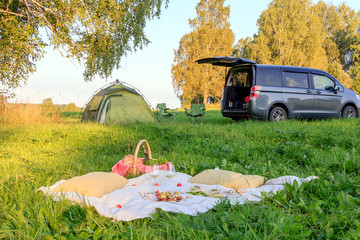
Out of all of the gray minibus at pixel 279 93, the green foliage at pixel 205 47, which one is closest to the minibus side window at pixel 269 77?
the gray minibus at pixel 279 93

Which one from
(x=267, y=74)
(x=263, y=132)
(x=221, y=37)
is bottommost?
(x=263, y=132)

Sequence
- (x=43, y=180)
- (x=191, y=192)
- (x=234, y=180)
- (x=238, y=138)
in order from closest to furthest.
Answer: (x=191, y=192)
(x=234, y=180)
(x=43, y=180)
(x=238, y=138)

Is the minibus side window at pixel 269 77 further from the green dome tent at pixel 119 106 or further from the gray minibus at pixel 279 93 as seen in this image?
the green dome tent at pixel 119 106

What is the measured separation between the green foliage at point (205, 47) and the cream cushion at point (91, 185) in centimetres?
2611

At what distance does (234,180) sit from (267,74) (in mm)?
6230

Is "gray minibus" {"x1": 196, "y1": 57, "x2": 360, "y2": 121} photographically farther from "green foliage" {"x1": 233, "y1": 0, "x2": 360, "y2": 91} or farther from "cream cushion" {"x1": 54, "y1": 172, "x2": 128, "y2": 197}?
Answer: "green foliage" {"x1": 233, "y1": 0, "x2": 360, "y2": 91}

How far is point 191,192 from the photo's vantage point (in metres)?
3.02

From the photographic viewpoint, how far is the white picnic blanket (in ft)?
8.13

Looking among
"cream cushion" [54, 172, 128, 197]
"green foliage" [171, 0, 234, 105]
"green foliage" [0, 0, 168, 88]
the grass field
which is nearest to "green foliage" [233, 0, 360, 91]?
"green foliage" [171, 0, 234, 105]

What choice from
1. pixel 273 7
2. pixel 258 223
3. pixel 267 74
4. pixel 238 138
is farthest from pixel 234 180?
pixel 273 7

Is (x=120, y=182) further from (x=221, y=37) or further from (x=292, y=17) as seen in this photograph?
(x=292, y=17)

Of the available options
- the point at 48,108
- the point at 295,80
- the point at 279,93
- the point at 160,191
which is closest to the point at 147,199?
the point at 160,191

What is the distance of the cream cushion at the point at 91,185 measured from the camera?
2920mm

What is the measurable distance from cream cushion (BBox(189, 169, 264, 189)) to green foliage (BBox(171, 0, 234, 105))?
84.3ft
